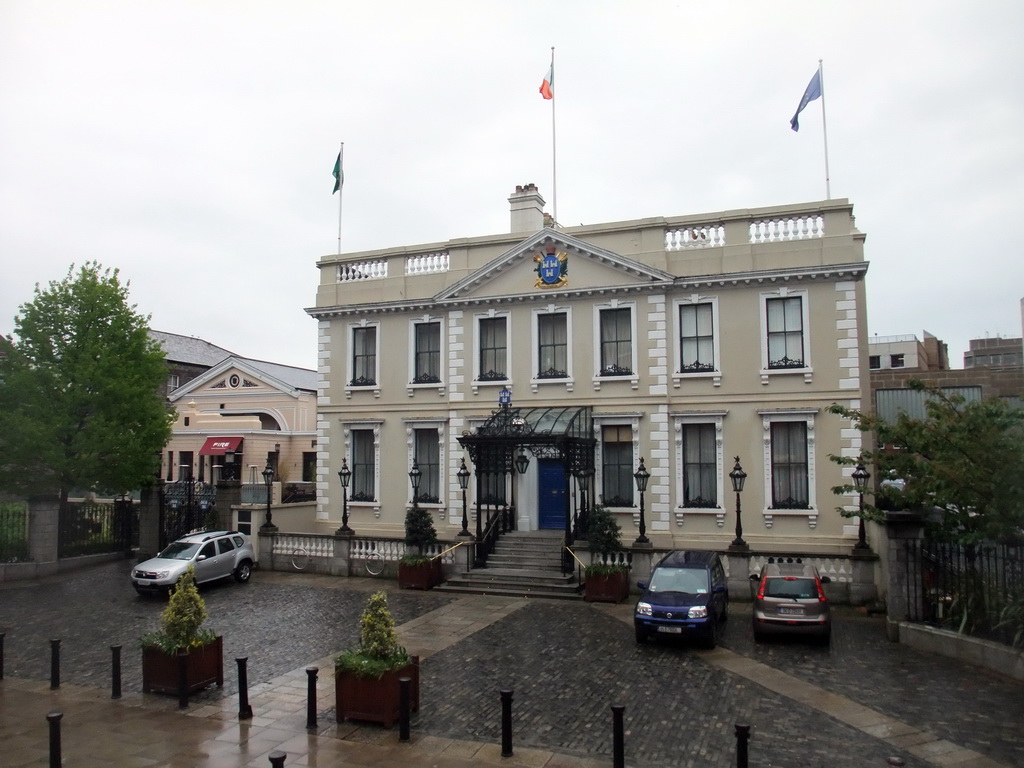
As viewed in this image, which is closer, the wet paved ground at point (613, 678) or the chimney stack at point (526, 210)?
the wet paved ground at point (613, 678)

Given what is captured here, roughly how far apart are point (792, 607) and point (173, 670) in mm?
11330

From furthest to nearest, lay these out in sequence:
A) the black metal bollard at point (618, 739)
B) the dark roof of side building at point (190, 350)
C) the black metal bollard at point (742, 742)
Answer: the dark roof of side building at point (190, 350) < the black metal bollard at point (618, 739) < the black metal bollard at point (742, 742)

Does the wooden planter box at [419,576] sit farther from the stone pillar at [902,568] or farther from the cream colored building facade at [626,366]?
the stone pillar at [902,568]

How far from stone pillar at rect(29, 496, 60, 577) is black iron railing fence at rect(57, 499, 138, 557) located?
0.65 m

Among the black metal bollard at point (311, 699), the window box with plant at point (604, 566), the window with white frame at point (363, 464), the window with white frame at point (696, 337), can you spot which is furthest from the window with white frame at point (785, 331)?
the black metal bollard at point (311, 699)

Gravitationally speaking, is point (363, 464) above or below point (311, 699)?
above

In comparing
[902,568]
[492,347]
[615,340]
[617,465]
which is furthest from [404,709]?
[492,347]

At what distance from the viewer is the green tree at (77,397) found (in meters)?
25.9

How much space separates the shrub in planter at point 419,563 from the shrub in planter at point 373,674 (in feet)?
35.8

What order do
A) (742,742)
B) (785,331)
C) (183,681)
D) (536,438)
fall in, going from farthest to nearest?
(785,331), (536,438), (183,681), (742,742)

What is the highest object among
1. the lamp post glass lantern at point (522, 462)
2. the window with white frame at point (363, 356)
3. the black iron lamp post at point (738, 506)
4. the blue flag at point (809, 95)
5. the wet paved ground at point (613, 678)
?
the blue flag at point (809, 95)

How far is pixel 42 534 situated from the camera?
25703 millimetres

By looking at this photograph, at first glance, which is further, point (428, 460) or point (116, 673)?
point (428, 460)

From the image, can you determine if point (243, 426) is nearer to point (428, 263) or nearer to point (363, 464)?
point (363, 464)
